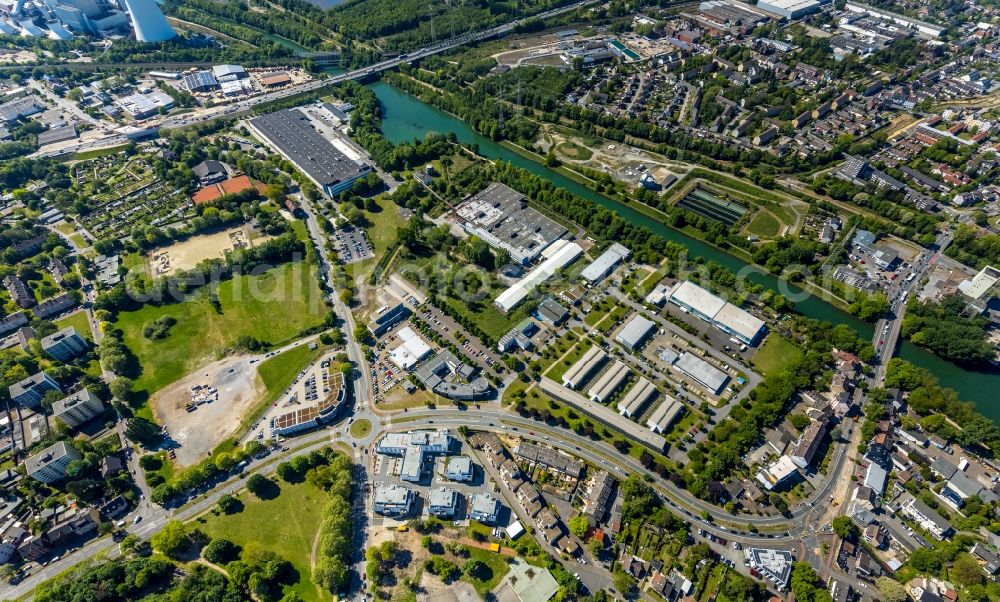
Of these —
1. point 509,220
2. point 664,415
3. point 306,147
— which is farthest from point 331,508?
point 306,147

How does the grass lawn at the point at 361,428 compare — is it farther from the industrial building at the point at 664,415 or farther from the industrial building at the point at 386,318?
the industrial building at the point at 664,415

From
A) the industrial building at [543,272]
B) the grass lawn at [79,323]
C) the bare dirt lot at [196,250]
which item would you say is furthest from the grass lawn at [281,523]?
the bare dirt lot at [196,250]

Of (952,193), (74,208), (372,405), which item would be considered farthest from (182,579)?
→ (952,193)

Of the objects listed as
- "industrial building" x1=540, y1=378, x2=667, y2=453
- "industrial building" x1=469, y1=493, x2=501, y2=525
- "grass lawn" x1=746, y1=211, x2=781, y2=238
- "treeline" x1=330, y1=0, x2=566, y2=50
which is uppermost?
"treeline" x1=330, y1=0, x2=566, y2=50

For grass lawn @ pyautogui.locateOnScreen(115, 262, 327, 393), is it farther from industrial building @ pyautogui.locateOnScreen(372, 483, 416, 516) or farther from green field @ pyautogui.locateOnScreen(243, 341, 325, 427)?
industrial building @ pyautogui.locateOnScreen(372, 483, 416, 516)

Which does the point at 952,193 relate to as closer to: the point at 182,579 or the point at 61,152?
the point at 182,579

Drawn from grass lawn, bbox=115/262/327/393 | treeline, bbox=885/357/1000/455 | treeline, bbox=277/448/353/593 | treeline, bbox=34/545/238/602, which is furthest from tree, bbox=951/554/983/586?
grass lawn, bbox=115/262/327/393

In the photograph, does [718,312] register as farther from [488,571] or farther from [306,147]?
[306,147]
